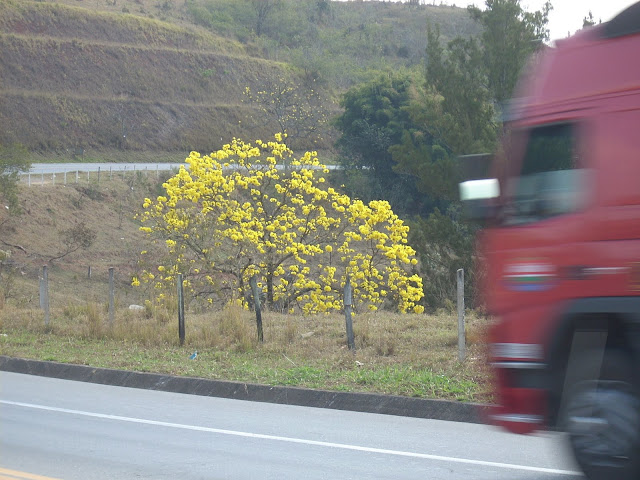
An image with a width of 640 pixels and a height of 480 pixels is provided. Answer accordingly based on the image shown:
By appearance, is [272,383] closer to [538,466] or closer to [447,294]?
[538,466]

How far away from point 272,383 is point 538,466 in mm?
4543

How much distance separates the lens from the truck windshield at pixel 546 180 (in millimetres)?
5453

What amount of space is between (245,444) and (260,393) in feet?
8.61

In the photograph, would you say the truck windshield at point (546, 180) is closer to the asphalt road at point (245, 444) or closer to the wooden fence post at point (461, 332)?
the asphalt road at point (245, 444)

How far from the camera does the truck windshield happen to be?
5.45 meters

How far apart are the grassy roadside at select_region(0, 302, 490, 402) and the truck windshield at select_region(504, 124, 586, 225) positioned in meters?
4.07

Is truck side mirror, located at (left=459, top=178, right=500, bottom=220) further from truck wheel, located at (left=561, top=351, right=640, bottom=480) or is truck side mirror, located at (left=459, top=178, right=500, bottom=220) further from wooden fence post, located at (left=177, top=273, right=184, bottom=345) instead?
wooden fence post, located at (left=177, top=273, right=184, bottom=345)

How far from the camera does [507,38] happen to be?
73.2 feet

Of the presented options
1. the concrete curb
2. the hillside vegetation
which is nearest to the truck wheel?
the concrete curb

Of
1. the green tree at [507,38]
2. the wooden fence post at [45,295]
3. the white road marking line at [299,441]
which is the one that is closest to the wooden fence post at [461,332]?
the white road marking line at [299,441]

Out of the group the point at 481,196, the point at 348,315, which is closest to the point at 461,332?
the point at 348,315

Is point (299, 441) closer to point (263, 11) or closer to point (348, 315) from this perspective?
point (348, 315)

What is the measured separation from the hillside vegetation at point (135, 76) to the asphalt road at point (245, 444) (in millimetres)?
50098

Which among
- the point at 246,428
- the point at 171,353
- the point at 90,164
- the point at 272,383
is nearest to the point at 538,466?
the point at 246,428
